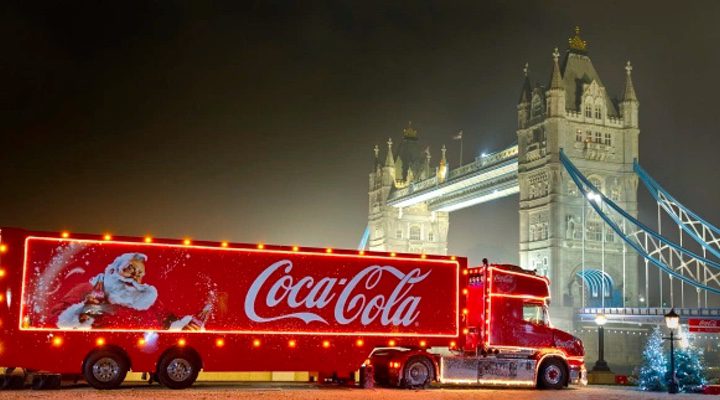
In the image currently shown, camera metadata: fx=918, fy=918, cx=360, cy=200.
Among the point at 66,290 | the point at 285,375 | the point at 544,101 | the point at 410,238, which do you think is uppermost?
the point at 544,101

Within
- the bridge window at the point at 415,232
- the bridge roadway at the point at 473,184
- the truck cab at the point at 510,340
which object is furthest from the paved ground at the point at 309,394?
the bridge window at the point at 415,232

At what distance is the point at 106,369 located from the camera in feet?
67.5

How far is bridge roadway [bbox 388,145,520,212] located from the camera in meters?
84.9

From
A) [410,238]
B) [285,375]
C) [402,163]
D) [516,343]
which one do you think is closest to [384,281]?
[516,343]

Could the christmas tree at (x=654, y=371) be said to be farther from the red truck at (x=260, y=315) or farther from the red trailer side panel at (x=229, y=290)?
the red trailer side panel at (x=229, y=290)

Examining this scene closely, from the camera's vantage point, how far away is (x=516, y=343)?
78.3 ft

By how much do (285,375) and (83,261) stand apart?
9.70 m

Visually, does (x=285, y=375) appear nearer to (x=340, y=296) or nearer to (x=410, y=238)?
(x=340, y=296)

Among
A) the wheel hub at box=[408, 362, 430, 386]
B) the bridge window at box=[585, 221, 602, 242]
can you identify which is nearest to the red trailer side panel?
the wheel hub at box=[408, 362, 430, 386]

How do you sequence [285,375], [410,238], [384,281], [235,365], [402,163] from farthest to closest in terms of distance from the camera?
[402,163] → [410,238] → [285,375] → [384,281] → [235,365]

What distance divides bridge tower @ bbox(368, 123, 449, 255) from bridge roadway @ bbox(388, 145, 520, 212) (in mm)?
2835

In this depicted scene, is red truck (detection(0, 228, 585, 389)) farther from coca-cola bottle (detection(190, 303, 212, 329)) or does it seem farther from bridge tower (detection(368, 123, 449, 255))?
bridge tower (detection(368, 123, 449, 255))

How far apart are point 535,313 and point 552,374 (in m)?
1.65

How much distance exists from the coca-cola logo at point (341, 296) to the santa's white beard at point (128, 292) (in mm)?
2315
